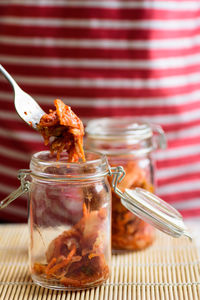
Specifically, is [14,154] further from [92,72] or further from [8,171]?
[92,72]

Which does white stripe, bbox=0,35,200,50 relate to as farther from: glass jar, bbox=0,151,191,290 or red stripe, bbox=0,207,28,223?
glass jar, bbox=0,151,191,290

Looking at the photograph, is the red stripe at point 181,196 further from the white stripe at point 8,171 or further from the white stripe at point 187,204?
the white stripe at point 8,171

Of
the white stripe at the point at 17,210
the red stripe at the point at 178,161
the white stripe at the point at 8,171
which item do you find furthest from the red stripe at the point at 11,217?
the red stripe at the point at 178,161

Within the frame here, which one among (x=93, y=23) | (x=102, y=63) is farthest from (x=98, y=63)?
(x=93, y=23)

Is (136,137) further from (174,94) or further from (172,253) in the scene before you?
(174,94)

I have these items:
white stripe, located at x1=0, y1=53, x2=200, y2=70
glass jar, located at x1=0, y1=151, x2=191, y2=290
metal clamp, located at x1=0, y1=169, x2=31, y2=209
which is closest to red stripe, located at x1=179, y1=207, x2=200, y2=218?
white stripe, located at x1=0, y1=53, x2=200, y2=70

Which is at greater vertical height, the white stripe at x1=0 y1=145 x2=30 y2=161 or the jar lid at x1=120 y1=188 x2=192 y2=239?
Result: the white stripe at x1=0 y1=145 x2=30 y2=161
